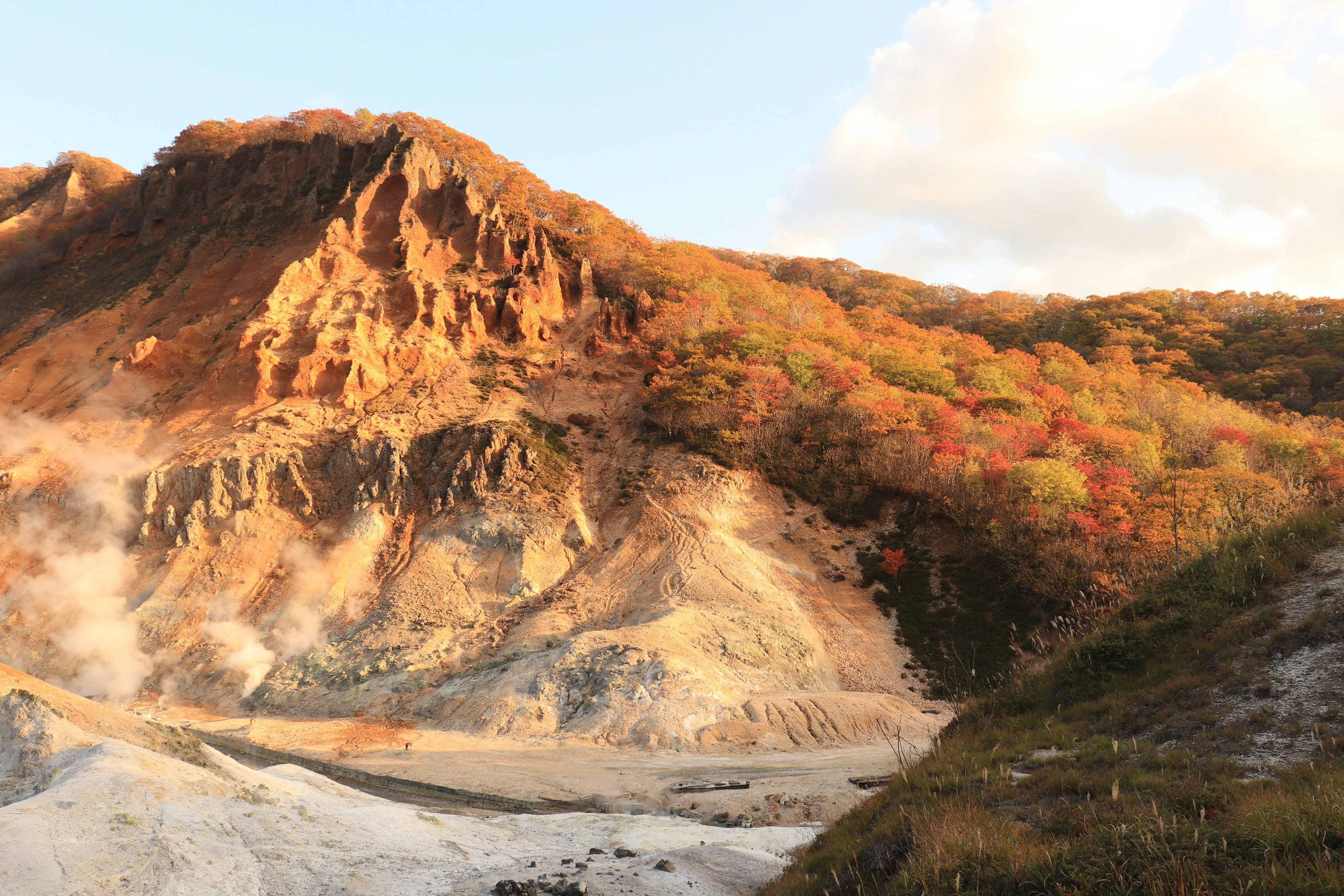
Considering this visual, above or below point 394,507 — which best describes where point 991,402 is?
above

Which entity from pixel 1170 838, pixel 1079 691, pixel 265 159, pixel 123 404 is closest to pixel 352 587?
pixel 123 404

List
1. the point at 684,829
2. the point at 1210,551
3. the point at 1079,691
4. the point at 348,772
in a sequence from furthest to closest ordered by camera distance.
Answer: the point at 348,772
the point at 684,829
the point at 1210,551
the point at 1079,691

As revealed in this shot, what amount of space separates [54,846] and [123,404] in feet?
119

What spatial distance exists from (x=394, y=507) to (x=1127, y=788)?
30343mm

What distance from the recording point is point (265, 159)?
48.9 m

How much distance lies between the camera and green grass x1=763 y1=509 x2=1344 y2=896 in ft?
17.0

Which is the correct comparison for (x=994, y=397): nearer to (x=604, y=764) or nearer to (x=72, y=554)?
(x=604, y=764)

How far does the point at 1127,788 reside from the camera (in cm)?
702

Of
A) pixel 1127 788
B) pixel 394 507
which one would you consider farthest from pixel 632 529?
pixel 1127 788

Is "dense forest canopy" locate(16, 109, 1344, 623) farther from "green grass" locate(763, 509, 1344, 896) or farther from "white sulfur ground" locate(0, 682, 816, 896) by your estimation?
"white sulfur ground" locate(0, 682, 816, 896)

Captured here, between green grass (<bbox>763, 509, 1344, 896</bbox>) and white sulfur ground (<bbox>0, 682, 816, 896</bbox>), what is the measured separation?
2006 mm

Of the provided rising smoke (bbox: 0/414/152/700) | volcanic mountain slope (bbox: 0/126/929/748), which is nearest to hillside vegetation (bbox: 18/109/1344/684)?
volcanic mountain slope (bbox: 0/126/929/748)

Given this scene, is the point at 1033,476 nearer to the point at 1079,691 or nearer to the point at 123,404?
the point at 1079,691

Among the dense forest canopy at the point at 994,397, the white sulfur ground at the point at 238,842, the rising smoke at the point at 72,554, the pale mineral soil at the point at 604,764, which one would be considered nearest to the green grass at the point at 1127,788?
the white sulfur ground at the point at 238,842
